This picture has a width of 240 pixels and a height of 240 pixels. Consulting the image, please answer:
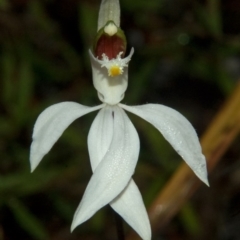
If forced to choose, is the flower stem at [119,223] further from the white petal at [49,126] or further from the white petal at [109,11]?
the white petal at [109,11]

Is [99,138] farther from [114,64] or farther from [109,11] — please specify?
[109,11]

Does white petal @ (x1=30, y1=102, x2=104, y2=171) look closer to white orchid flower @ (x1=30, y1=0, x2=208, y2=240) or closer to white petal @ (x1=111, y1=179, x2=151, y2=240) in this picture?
white orchid flower @ (x1=30, y1=0, x2=208, y2=240)

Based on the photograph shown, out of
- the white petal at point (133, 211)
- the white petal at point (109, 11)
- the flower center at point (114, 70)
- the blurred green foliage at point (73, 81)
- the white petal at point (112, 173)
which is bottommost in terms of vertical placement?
the blurred green foliage at point (73, 81)

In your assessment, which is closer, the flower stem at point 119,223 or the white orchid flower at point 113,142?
the white orchid flower at point 113,142

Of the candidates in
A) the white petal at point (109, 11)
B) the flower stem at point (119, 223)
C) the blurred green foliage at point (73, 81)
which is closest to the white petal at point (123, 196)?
the flower stem at point (119, 223)

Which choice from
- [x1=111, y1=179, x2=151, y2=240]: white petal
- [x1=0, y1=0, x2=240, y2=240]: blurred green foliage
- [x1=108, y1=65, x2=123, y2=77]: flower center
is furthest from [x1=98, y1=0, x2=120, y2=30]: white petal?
[x1=0, y1=0, x2=240, y2=240]: blurred green foliage

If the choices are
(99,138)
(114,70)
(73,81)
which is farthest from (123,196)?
(73,81)
